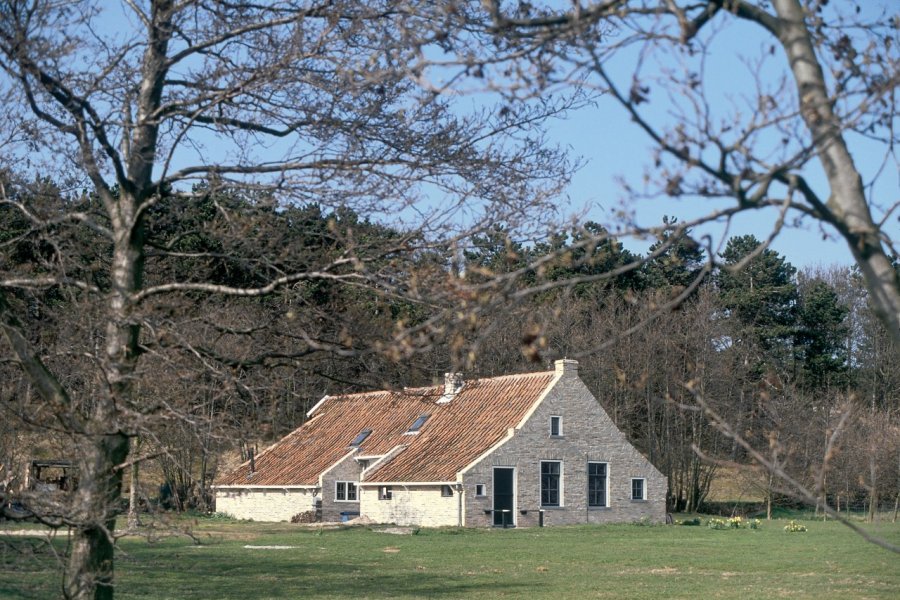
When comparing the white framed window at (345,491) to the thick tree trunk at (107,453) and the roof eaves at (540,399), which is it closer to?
the roof eaves at (540,399)

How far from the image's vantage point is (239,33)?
6.92 m

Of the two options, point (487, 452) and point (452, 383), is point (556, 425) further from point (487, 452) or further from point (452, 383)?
point (452, 383)

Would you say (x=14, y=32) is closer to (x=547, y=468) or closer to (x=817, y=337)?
(x=547, y=468)

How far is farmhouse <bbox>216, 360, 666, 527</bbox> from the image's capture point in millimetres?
36500

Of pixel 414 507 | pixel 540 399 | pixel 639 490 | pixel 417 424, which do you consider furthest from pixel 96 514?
pixel 639 490

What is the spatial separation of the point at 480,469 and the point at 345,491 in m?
5.98

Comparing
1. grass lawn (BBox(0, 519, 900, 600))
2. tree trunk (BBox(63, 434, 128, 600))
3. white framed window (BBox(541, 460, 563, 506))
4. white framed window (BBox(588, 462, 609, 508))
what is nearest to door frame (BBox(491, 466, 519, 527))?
white framed window (BBox(541, 460, 563, 506))

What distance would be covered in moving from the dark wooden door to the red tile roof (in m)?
1.03

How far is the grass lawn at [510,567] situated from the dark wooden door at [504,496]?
3.31 m

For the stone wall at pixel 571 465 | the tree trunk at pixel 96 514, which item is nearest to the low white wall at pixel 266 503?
the stone wall at pixel 571 465

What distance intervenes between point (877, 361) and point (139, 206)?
55.6 meters

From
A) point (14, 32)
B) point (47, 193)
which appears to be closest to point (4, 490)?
point (47, 193)

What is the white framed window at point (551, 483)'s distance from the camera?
37.8m

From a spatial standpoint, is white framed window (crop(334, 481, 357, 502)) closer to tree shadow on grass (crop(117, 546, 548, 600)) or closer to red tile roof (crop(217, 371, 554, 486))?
red tile roof (crop(217, 371, 554, 486))
